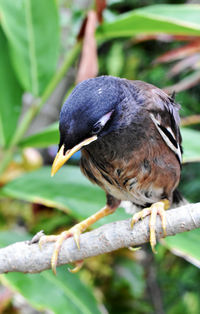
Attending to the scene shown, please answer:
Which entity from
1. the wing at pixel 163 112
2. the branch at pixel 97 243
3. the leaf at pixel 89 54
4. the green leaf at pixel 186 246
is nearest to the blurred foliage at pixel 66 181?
the green leaf at pixel 186 246

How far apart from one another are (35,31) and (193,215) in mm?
1315

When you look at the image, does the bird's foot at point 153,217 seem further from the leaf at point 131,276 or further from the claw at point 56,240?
the leaf at point 131,276

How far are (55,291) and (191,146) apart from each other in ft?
2.44

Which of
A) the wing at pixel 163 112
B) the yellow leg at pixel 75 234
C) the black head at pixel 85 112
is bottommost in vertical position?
the yellow leg at pixel 75 234

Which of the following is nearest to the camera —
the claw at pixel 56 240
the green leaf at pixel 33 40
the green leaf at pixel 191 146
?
the claw at pixel 56 240

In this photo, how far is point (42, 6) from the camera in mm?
2107

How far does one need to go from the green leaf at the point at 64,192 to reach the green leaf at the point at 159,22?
0.67 metres

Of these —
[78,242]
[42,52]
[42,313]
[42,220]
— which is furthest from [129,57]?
[78,242]

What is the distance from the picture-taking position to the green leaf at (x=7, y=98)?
216 cm

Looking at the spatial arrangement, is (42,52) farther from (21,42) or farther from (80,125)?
(80,125)

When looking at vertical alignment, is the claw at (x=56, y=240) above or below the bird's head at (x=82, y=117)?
below

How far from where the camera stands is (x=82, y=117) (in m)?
1.16

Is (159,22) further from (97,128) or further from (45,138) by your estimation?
(97,128)

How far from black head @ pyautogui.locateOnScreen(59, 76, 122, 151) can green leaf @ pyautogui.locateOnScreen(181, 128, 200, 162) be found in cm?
58
